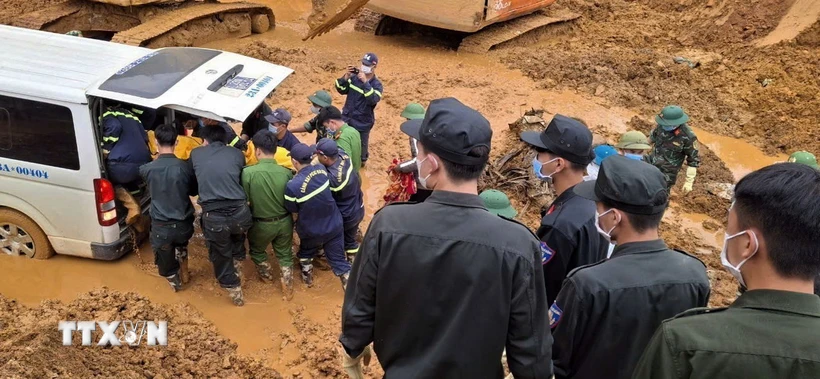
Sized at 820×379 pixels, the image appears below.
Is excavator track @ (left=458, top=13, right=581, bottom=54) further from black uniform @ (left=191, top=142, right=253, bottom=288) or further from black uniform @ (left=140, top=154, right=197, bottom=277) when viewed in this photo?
black uniform @ (left=140, top=154, right=197, bottom=277)

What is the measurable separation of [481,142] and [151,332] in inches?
141

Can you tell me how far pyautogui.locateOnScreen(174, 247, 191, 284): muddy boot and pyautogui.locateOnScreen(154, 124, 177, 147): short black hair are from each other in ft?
3.23

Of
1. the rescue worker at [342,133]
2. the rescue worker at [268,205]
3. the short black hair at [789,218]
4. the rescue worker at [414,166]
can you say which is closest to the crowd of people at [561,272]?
the short black hair at [789,218]

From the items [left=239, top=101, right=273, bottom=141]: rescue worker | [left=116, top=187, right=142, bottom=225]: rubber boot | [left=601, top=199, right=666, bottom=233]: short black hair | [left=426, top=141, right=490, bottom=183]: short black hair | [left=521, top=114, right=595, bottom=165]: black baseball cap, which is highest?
[left=426, top=141, right=490, bottom=183]: short black hair

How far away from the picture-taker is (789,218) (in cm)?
227

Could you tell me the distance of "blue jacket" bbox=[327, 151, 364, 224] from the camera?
19.7ft

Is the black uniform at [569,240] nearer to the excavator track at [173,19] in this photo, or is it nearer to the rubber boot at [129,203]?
the rubber boot at [129,203]

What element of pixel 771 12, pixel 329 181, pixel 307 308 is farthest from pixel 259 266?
pixel 771 12

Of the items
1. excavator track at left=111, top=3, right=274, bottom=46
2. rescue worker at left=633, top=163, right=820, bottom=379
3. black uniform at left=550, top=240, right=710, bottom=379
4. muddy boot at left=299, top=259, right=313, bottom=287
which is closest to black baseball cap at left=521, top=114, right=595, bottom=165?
black uniform at left=550, top=240, right=710, bottom=379

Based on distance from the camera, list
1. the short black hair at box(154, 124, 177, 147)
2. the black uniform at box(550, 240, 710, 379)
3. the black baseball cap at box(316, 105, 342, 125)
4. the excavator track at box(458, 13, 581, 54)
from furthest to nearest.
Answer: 1. the excavator track at box(458, 13, 581, 54)
2. the black baseball cap at box(316, 105, 342, 125)
3. the short black hair at box(154, 124, 177, 147)
4. the black uniform at box(550, 240, 710, 379)

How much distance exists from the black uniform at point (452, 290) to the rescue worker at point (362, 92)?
5.62 meters

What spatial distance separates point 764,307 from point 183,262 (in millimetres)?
5067

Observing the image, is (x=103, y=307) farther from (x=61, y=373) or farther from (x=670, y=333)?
(x=670, y=333)

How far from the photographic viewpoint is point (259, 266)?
630cm
